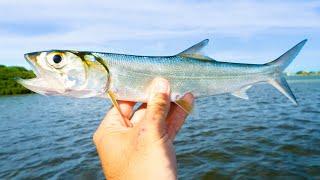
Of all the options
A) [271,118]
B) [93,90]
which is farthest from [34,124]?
[93,90]

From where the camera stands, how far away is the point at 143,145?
175 inches

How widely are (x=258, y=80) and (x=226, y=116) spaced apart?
18146 millimetres

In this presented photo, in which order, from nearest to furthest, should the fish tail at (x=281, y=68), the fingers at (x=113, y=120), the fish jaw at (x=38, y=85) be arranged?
the fish jaw at (x=38, y=85) < the fingers at (x=113, y=120) < the fish tail at (x=281, y=68)

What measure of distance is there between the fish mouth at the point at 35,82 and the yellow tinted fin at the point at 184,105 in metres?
1.74

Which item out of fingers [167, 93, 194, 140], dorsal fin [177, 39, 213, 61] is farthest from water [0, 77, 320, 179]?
dorsal fin [177, 39, 213, 61]

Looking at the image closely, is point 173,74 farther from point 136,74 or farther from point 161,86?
point 136,74

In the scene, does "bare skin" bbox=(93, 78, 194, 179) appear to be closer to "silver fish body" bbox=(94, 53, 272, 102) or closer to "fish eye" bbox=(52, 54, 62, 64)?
"silver fish body" bbox=(94, 53, 272, 102)

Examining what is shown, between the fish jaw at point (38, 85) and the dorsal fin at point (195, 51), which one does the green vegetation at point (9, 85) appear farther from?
the dorsal fin at point (195, 51)

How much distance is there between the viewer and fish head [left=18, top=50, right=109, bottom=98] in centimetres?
509

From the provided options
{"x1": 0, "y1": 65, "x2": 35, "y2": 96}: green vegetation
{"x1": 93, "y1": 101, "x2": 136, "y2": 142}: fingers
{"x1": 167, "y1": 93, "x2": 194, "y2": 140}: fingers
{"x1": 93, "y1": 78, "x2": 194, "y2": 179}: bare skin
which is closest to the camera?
{"x1": 93, "y1": 78, "x2": 194, "y2": 179}: bare skin

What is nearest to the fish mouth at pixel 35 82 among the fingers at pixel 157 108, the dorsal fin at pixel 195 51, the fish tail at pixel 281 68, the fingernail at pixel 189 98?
the fingers at pixel 157 108

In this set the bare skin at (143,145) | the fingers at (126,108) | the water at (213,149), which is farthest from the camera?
the water at (213,149)

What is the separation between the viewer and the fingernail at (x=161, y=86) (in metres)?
5.05

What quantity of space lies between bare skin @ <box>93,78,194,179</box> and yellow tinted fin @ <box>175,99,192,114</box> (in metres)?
0.30
